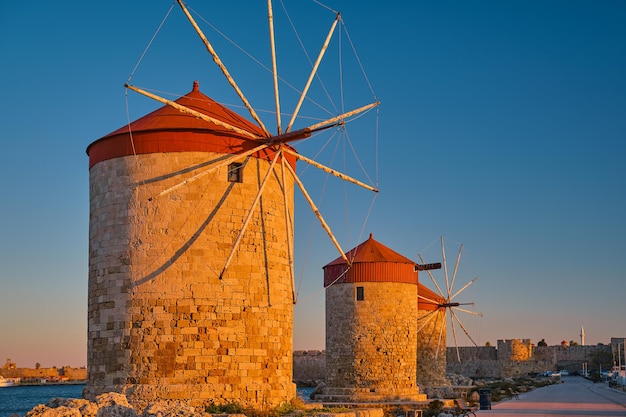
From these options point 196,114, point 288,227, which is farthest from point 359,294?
point 196,114

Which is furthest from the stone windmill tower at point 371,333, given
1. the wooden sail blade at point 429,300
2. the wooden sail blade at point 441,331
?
the wooden sail blade at point 441,331

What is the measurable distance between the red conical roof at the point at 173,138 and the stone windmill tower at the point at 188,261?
0.9 inches

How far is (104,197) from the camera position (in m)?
15.9

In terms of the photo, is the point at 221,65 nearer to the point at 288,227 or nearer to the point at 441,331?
the point at 288,227

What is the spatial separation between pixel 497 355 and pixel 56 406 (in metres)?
58.3

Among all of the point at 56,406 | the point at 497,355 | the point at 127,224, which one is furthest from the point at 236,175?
the point at 497,355

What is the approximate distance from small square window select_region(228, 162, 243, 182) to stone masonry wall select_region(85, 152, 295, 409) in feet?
0.39

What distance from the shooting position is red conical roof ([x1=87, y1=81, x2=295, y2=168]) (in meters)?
15.6

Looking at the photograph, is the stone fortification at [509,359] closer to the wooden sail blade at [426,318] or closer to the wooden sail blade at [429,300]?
the wooden sail blade at [429,300]

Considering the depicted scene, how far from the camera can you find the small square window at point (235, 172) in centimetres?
1593

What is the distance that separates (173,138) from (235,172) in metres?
1.39

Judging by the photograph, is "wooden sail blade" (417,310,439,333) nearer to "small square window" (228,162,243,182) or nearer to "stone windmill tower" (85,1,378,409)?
"stone windmill tower" (85,1,378,409)

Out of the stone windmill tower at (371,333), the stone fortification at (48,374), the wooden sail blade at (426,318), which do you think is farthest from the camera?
the stone fortification at (48,374)

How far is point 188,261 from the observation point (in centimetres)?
1521
